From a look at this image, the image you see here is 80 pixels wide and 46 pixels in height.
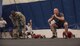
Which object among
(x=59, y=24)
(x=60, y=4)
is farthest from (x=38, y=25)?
(x=59, y=24)

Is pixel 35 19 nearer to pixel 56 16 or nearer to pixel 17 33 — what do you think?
pixel 17 33

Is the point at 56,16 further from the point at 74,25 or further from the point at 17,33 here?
the point at 74,25

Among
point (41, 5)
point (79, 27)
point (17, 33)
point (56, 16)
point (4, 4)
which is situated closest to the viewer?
point (56, 16)

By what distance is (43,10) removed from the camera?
20.8 feet

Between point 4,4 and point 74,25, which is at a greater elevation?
point 4,4

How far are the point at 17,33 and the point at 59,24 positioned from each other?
100 centimetres

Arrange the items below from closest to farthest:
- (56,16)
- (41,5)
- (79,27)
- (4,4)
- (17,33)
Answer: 1. (56,16)
2. (17,33)
3. (79,27)
4. (41,5)
5. (4,4)

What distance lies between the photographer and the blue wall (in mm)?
5898

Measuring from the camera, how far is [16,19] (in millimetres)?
5312

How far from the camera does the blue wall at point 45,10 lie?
5.90m

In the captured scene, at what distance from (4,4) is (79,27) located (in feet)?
7.53

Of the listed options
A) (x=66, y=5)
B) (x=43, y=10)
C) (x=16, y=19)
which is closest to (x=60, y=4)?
(x=66, y=5)

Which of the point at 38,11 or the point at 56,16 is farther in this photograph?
the point at 38,11

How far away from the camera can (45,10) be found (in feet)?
20.7
